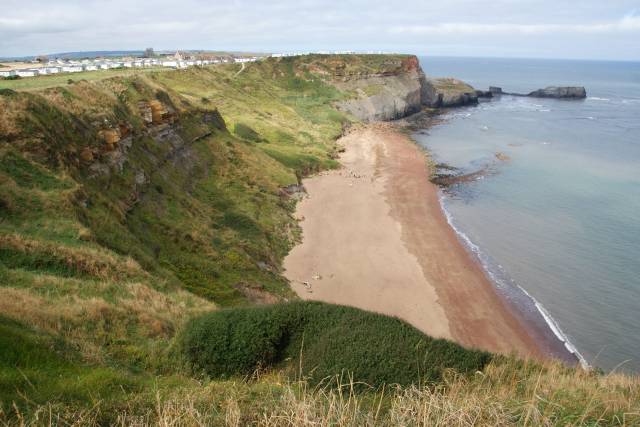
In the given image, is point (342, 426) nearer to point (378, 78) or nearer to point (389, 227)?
point (389, 227)

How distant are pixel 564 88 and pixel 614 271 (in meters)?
126

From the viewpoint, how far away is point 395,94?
3890 inches

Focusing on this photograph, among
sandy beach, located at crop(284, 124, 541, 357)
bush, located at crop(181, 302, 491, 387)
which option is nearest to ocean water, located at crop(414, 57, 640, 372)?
sandy beach, located at crop(284, 124, 541, 357)

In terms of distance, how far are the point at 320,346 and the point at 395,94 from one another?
306 feet

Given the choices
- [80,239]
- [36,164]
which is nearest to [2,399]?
[80,239]

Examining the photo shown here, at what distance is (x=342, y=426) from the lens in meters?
5.46

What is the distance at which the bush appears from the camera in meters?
10.8

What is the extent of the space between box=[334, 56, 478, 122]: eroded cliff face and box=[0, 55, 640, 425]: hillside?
45.4 metres

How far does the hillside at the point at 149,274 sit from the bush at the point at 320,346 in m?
0.27

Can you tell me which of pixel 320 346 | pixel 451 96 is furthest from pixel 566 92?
pixel 320 346

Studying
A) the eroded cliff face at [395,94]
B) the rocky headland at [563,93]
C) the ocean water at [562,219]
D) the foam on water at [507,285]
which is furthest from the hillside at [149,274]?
the rocky headland at [563,93]

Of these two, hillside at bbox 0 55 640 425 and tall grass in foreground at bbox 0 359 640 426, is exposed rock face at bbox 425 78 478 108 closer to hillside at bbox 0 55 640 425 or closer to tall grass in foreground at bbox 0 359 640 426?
hillside at bbox 0 55 640 425

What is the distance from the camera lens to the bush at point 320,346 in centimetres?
1077

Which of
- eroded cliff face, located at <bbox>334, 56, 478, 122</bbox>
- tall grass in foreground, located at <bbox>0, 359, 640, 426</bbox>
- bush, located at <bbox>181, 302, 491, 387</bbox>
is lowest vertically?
bush, located at <bbox>181, 302, 491, 387</bbox>
